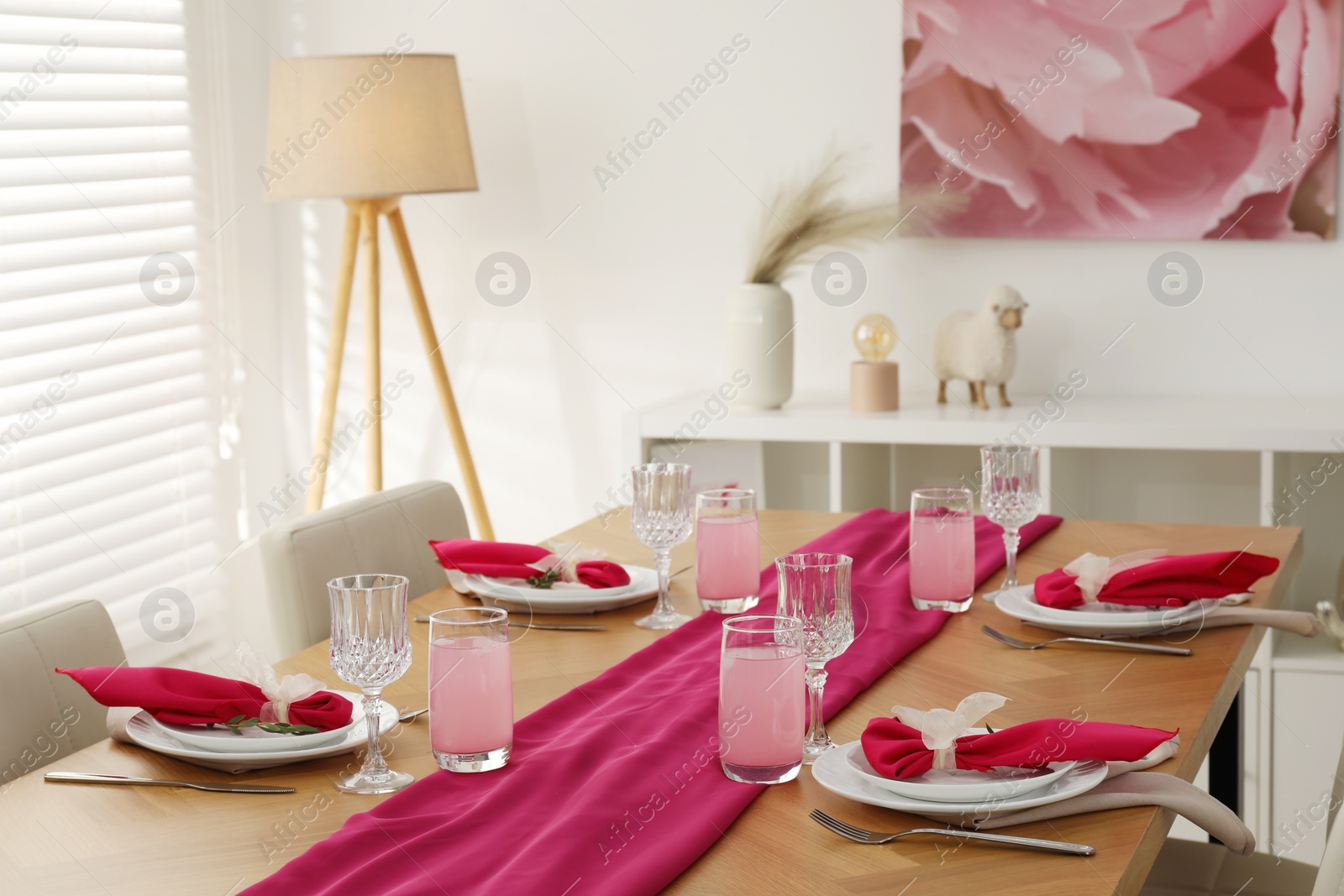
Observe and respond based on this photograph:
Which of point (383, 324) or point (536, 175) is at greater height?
point (536, 175)

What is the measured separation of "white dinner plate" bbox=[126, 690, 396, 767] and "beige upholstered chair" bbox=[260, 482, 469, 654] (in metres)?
0.54

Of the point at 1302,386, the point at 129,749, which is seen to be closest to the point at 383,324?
the point at 1302,386

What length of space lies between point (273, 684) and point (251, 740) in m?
0.07

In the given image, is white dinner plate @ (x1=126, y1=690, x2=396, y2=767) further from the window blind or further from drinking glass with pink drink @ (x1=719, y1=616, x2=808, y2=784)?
the window blind

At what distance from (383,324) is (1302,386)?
226cm

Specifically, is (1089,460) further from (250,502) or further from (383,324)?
(250,502)

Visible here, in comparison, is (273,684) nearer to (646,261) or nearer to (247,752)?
(247,752)

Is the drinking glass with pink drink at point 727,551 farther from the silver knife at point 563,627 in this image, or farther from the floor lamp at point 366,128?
the floor lamp at point 366,128

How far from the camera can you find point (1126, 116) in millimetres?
2932

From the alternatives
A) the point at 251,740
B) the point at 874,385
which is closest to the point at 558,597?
the point at 251,740

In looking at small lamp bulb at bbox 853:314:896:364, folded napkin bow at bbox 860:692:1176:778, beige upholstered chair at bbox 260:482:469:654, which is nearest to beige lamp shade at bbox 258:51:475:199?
small lamp bulb at bbox 853:314:896:364

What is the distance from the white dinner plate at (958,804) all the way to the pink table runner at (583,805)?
7 cm

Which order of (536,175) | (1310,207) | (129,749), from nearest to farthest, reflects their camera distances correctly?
(129,749) → (1310,207) → (536,175)

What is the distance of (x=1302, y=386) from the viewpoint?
2.91m
